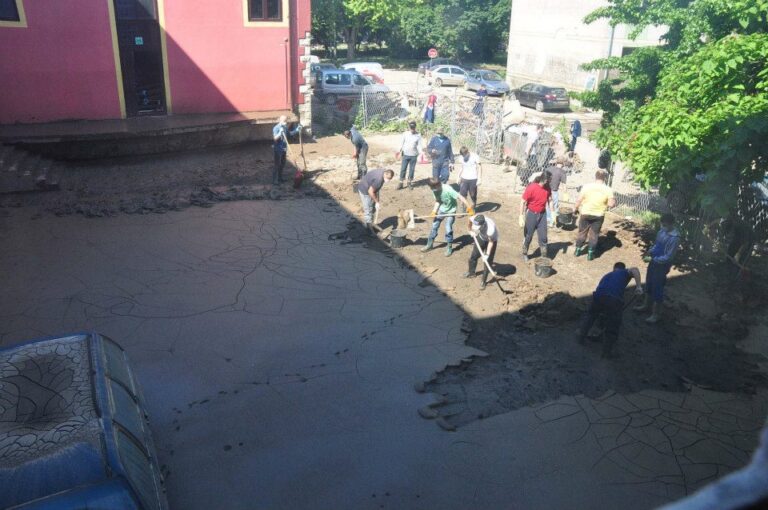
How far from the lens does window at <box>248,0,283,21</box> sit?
62.4ft

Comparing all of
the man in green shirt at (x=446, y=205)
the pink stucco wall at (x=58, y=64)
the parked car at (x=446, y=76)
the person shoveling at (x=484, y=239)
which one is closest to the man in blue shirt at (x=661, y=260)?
the person shoveling at (x=484, y=239)

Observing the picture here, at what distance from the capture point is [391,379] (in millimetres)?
7793

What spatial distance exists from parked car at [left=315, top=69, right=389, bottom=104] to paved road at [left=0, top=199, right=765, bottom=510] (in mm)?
18056

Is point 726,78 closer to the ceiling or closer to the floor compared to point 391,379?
closer to the ceiling

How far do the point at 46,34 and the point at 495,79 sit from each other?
2729 cm

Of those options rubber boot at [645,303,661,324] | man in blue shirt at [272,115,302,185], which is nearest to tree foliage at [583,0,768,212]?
rubber boot at [645,303,661,324]

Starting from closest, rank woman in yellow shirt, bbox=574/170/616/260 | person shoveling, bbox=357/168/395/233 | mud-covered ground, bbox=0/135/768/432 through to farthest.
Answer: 1. mud-covered ground, bbox=0/135/768/432
2. woman in yellow shirt, bbox=574/170/616/260
3. person shoveling, bbox=357/168/395/233

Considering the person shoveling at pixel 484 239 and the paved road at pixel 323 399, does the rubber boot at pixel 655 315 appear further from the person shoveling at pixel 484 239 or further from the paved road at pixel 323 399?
the person shoveling at pixel 484 239

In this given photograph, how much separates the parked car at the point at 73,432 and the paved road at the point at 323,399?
3.65 ft

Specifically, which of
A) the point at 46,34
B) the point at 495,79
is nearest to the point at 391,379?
the point at 46,34

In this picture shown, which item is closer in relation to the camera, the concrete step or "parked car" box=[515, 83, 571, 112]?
the concrete step

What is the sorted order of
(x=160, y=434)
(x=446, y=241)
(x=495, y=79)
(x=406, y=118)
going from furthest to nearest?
(x=495, y=79) → (x=406, y=118) → (x=446, y=241) → (x=160, y=434)

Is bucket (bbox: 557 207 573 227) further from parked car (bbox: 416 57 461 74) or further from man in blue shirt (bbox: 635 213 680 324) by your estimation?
parked car (bbox: 416 57 461 74)

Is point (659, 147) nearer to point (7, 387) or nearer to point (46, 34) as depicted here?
point (7, 387)
